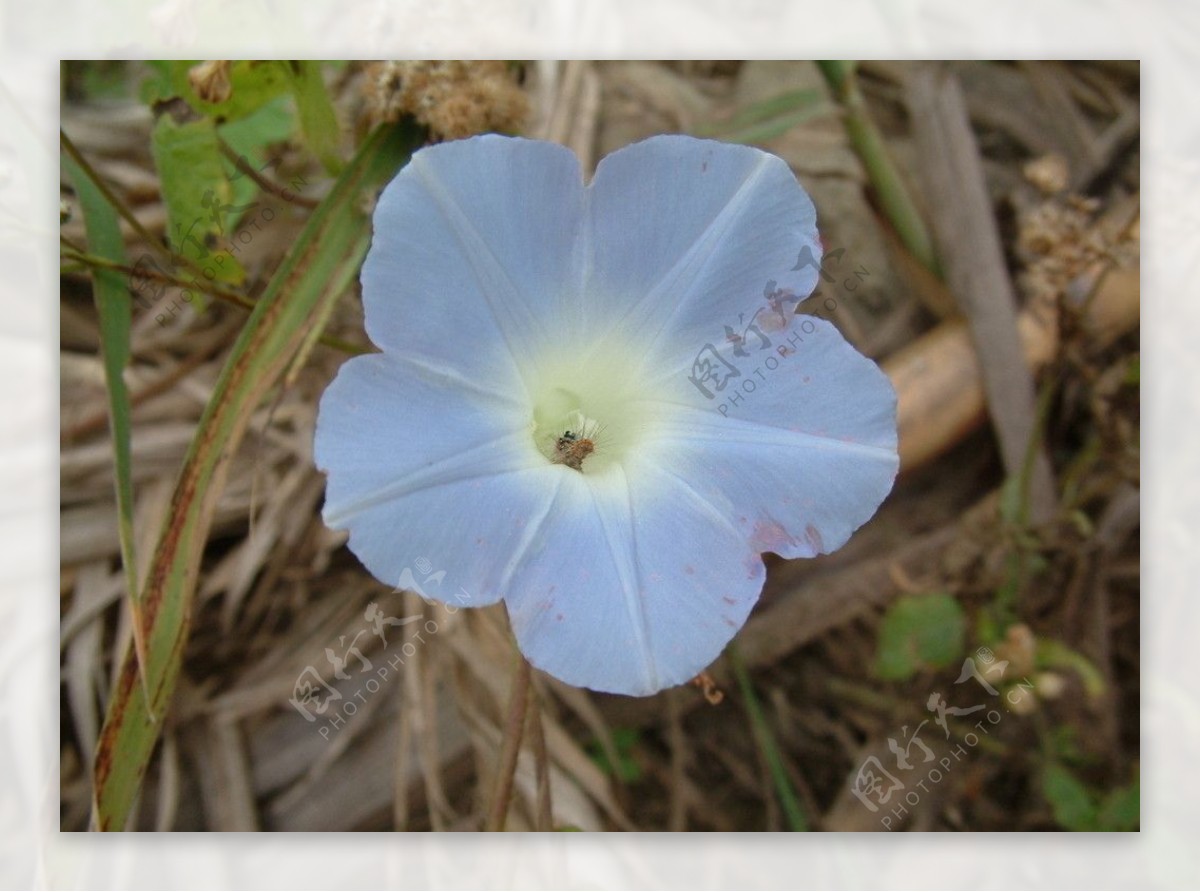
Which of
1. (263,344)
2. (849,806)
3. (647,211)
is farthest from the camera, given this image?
(849,806)

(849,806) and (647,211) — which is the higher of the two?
(647,211)

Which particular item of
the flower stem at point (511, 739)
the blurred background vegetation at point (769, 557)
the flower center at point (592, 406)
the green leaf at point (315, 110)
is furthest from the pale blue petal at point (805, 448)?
the green leaf at point (315, 110)

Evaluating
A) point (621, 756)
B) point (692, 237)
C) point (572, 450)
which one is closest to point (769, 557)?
point (621, 756)

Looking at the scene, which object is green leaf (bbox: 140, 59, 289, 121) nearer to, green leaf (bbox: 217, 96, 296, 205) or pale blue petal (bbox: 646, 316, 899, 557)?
green leaf (bbox: 217, 96, 296, 205)

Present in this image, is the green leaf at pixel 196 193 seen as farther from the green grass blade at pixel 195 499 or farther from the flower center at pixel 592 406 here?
the flower center at pixel 592 406

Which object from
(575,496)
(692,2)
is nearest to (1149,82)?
(692,2)

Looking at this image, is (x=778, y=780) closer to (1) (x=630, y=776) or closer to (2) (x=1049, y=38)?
(1) (x=630, y=776)
